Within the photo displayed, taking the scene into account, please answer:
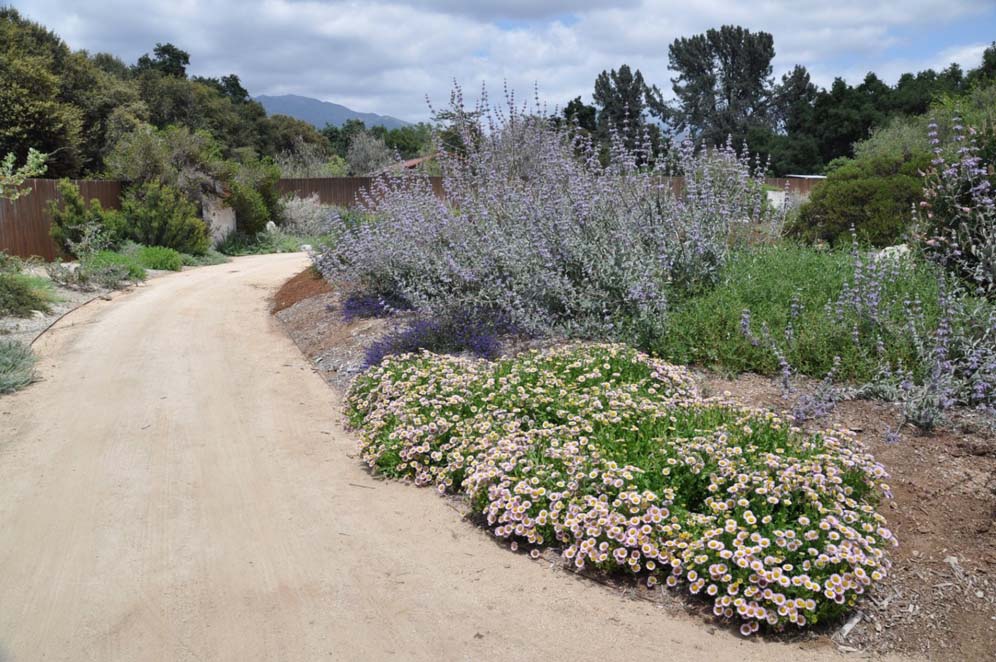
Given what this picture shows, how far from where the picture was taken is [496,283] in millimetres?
7332

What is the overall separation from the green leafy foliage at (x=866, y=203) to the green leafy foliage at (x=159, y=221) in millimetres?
13879

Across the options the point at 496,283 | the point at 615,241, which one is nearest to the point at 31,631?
the point at 496,283

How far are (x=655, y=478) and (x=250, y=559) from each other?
2129mm

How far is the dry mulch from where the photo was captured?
332 cm

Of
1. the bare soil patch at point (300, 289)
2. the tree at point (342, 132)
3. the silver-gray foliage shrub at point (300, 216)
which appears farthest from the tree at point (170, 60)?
the bare soil patch at point (300, 289)

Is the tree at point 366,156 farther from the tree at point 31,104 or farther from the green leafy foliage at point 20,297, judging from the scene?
the green leafy foliage at point 20,297

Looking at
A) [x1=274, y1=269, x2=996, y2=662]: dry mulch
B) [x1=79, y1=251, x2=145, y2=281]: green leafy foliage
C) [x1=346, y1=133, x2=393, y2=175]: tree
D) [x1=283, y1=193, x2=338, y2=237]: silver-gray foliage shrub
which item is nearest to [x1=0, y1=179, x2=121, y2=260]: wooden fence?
[x1=79, y1=251, x2=145, y2=281]: green leafy foliage

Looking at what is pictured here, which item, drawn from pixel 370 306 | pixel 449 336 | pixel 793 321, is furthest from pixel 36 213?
pixel 793 321

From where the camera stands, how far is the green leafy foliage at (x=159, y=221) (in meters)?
18.5

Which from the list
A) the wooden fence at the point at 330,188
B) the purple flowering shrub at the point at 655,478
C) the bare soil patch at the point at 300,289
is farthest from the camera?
the wooden fence at the point at 330,188

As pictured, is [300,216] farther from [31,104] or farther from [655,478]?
[655,478]

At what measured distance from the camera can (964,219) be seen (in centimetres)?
665

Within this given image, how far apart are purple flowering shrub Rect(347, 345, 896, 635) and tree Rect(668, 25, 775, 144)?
170 feet

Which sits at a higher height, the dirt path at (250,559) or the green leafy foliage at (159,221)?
the green leafy foliage at (159,221)
